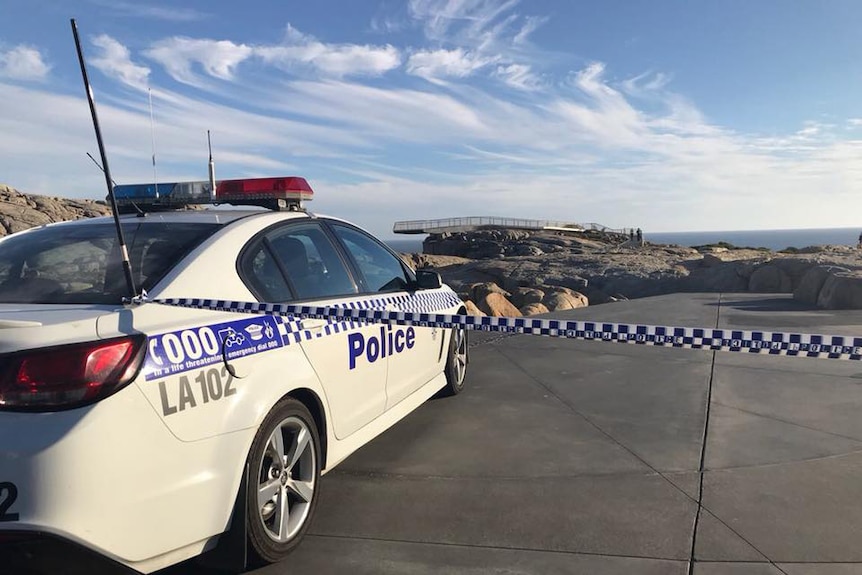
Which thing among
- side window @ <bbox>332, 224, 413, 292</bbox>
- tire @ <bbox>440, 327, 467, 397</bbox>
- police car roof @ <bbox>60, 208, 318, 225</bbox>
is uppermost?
police car roof @ <bbox>60, 208, 318, 225</bbox>

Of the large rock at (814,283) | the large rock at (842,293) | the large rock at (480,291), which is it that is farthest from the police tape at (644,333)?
the large rock at (480,291)

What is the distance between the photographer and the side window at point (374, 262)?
4445mm

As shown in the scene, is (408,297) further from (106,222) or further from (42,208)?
(42,208)

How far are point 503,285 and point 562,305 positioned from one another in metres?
11.5

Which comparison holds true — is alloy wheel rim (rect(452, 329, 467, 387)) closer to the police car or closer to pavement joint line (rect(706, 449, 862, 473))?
the police car

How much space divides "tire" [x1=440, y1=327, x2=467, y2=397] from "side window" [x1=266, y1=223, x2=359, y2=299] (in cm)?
177

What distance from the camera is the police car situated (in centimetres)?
216

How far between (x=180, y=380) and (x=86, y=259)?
3.44 feet

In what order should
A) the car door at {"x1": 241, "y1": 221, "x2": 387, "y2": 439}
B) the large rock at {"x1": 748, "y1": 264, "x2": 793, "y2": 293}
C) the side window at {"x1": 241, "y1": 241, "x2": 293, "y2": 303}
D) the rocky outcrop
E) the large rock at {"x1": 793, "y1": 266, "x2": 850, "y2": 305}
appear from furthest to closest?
the rocky outcrop
the large rock at {"x1": 748, "y1": 264, "x2": 793, "y2": 293}
the large rock at {"x1": 793, "y1": 266, "x2": 850, "y2": 305}
the car door at {"x1": 241, "y1": 221, "x2": 387, "y2": 439}
the side window at {"x1": 241, "y1": 241, "x2": 293, "y2": 303}

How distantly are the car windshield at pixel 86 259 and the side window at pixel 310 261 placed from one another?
394mm

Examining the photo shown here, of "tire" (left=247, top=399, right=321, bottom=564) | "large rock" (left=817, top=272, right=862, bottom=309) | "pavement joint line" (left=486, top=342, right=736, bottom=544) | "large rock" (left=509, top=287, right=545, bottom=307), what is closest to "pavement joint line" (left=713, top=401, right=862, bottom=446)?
"pavement joint line" (left=486, top=342, right=736, bottom=544)

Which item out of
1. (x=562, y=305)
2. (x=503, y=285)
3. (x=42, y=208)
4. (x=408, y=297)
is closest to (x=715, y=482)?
(x=408, y=297)

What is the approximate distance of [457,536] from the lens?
3.42 m

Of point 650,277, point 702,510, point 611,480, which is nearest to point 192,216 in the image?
point 611,480
